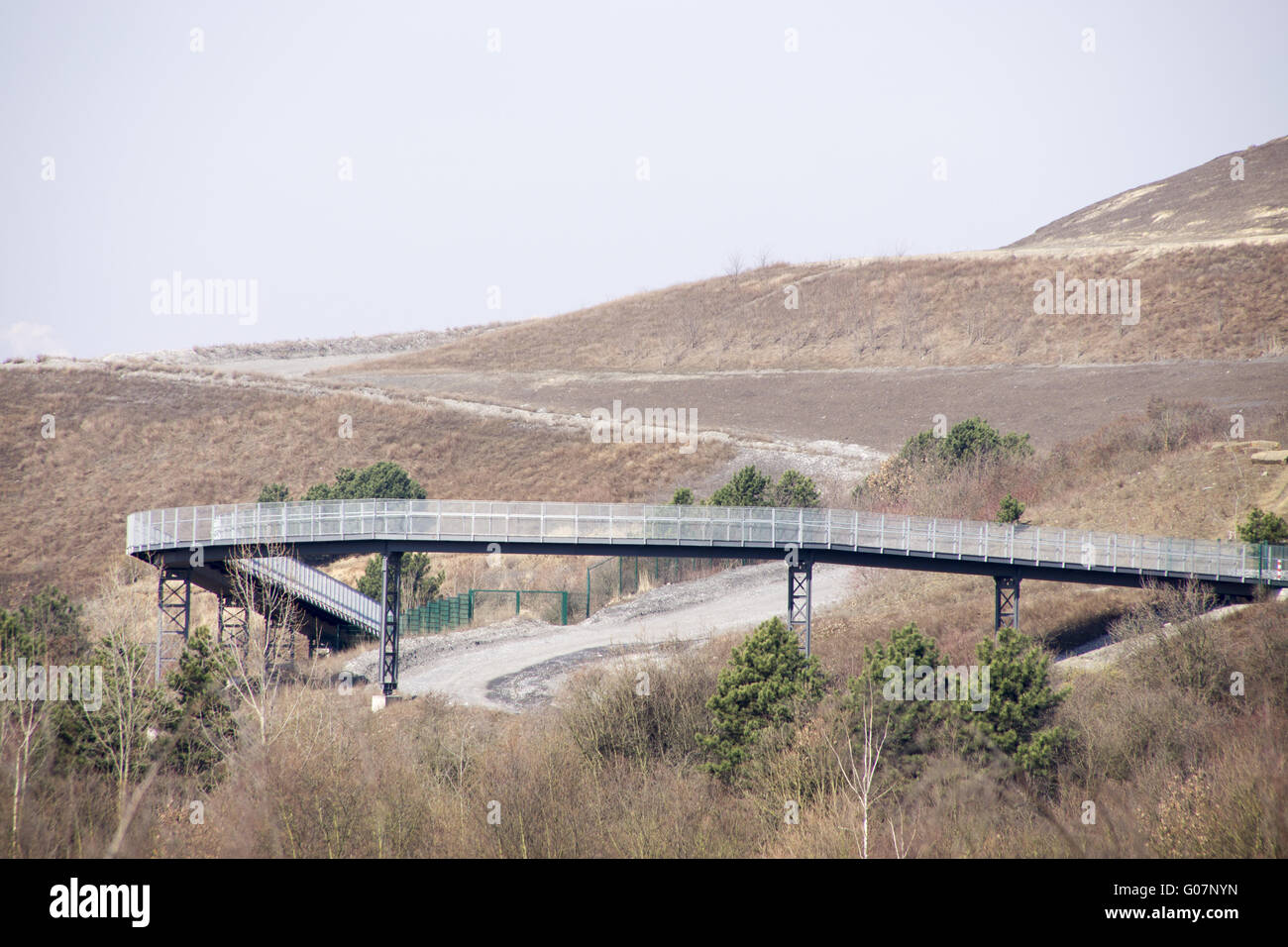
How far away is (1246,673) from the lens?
33.6 metres

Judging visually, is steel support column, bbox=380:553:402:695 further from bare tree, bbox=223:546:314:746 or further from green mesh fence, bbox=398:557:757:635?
green mesh fence, bbox=398:557:757:635

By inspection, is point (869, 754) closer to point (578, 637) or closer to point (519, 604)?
point (578, 637)

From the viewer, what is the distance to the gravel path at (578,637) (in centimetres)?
4438

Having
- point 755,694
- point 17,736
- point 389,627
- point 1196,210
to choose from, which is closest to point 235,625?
point 389,627

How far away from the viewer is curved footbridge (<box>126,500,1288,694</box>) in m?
41.1

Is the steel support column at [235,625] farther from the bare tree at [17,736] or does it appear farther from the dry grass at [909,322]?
the dry grass at [909,322]

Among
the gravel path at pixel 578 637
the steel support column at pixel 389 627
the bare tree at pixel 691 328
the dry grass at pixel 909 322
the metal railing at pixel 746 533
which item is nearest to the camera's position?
the metal railing at pixel 746 533

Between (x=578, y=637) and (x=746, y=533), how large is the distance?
14802mm

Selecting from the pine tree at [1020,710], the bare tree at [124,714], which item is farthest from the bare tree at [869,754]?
the bare tree at [124,714]

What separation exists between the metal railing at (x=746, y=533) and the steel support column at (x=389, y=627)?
6.05ft

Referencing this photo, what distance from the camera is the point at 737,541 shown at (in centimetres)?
4206
